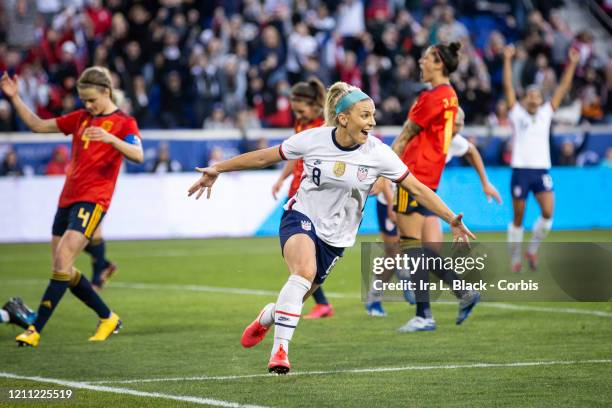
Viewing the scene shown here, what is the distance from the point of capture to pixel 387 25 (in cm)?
2731

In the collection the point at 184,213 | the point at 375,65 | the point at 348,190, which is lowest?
the point at 184,213

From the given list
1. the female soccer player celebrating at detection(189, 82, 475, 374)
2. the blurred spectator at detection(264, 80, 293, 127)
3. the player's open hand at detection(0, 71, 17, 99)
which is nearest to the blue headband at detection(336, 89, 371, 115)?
the female soccer player celebrating at detection(189, 82, 475, 374)

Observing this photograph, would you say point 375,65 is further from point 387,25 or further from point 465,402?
point 465,402

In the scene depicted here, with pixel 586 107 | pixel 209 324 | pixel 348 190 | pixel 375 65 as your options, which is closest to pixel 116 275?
pixel 209 324

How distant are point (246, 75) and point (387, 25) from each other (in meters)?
4.11

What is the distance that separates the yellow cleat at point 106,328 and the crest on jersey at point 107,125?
172 centimetres

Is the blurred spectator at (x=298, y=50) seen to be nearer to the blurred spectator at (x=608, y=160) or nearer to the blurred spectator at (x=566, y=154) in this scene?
the blurred spectator at (x=566, y=154)

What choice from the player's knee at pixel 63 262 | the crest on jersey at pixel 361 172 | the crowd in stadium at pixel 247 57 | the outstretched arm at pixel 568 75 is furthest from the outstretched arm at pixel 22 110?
the crowd in stadium at pixel 247 57

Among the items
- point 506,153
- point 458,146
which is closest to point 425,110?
point 458,146

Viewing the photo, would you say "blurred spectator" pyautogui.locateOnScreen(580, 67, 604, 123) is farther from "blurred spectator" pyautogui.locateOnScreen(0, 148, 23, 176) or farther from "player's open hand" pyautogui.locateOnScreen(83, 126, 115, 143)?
"player's open hand" pyautogui.locateOnScreen(83, 126, 115, 143)

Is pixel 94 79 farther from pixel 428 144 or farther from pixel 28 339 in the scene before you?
pixel 428 144

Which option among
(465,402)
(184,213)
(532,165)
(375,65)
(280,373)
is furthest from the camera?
(375,65)

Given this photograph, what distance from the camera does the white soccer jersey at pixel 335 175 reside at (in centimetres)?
784

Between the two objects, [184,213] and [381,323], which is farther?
[184,213]
